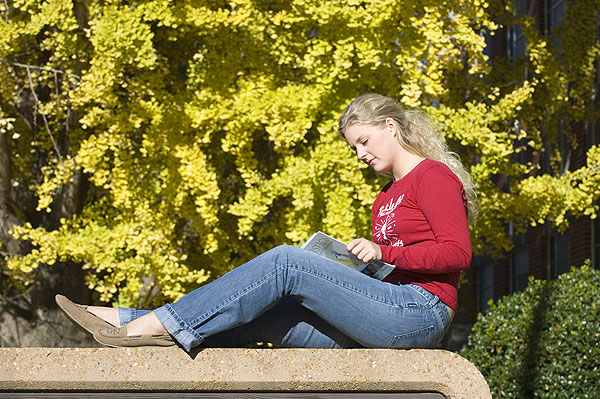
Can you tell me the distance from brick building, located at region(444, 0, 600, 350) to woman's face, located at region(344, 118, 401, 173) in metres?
9.15

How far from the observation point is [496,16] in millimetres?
12344

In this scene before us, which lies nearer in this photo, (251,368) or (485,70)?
(251,368)

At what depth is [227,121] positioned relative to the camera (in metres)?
9.21

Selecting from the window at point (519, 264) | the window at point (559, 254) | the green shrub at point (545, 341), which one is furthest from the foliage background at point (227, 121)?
the window at point (519, 264)

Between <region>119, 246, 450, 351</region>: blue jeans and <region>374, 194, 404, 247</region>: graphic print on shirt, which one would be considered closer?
<region>119, 246, 450, 351</region>: blue jeans

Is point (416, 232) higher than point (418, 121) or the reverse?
the reverse

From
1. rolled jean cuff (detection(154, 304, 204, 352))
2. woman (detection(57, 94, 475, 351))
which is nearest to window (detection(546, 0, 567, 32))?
woman (detection(57, 94, 475, 351))

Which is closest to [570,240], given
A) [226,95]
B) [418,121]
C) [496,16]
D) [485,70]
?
[496,16]

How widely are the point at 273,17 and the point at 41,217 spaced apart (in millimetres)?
4473

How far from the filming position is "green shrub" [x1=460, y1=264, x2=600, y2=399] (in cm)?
709

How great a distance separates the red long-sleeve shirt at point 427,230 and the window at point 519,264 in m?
18.0

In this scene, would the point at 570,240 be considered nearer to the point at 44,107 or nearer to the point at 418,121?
the point at 44,107

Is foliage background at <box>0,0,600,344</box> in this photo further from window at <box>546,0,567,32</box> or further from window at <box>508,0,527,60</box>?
window at <box>508,0,527,60</box>

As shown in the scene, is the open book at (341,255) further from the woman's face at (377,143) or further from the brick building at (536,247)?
the brick building at (536,247)
